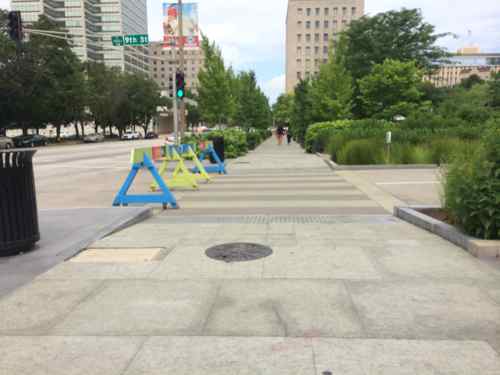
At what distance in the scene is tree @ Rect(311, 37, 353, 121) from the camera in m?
30.3

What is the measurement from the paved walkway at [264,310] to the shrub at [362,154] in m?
10.2

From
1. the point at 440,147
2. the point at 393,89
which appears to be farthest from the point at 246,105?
the point at 440,147

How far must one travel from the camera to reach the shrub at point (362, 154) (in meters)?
16.4

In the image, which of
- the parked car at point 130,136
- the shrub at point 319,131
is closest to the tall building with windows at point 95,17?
the parked car at point 130,136

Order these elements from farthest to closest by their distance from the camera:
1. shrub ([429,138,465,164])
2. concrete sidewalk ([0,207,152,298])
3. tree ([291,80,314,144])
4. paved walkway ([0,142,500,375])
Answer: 1. tree ([291,80,314,144])
2. shrub ([429,138,465,164])
3. concrete sidewalk ([0,207,152,298])
4. paved walkway ([0,142,500,375])

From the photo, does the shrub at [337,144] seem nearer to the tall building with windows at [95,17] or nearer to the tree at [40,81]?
the tree at [40,81]

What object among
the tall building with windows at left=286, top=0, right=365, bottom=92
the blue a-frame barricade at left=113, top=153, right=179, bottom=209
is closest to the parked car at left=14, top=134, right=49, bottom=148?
the blue a-frame barricade at left=113, top=153, right=179, bottom=209

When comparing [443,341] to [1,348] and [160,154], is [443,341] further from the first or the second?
[160,154]

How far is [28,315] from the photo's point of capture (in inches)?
145

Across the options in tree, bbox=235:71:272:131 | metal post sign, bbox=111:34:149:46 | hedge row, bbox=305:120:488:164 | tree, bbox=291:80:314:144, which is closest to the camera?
hedge row, bbox=305:120:488:164

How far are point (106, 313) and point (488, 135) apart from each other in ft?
16.8

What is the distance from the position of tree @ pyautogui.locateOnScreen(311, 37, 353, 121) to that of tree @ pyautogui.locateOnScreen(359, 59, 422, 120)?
3.85 m

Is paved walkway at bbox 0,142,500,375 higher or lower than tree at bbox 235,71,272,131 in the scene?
lower

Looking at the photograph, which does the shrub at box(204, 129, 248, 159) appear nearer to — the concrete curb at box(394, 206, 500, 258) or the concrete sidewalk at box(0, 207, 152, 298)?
the concrete sidewalk at box(0, 207, 152, 298)
